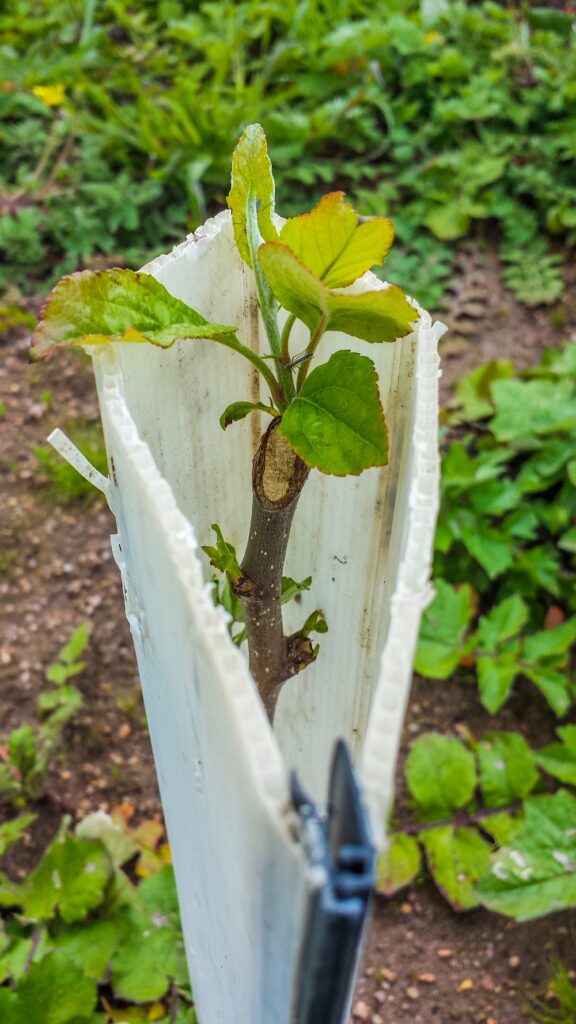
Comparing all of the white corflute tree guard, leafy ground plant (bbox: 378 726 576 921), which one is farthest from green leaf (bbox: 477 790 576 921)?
the white corflute tree guard

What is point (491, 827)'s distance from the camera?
51.3 inches

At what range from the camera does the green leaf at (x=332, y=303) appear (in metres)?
0.48

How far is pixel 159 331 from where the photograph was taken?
522mm

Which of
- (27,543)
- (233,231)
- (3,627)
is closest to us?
(233,231)

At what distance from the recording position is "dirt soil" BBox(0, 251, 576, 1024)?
124cm

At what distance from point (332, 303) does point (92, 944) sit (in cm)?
100

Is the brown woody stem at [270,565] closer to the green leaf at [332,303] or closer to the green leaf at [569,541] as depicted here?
the green leaf at [332,303]

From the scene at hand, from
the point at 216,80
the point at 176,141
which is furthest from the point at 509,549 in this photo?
the point at 216,80

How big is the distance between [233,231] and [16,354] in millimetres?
1623

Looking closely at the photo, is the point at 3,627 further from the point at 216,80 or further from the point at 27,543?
the point at 216,80

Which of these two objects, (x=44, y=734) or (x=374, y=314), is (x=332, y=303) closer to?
(x=374, y=314)

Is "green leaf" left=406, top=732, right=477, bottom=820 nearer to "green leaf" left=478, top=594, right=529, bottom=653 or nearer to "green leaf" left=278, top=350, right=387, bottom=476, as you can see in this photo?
"green leaf" left=478, top=594, right=529, bottom=653

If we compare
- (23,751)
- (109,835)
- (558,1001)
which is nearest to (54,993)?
(109,835)

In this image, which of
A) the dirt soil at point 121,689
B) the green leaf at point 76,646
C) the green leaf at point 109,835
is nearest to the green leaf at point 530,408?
the dirt soil at point 121,689
